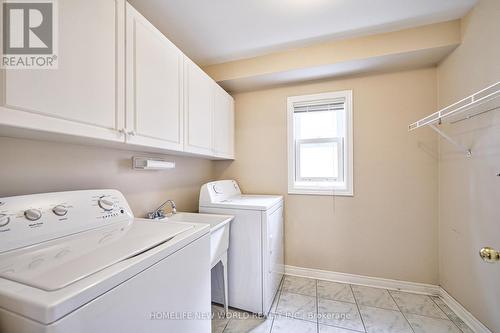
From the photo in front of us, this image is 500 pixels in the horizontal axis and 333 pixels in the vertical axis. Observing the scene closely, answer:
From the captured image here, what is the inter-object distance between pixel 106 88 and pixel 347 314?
7.68 ft

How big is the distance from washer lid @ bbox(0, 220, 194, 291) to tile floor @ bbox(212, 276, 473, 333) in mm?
1167

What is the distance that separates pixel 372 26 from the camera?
1.63 m

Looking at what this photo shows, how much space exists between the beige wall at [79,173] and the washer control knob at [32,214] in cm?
20

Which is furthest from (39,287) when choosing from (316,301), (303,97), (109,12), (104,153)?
(303,97)

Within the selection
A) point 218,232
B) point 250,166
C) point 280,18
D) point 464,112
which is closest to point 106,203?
point 218,232

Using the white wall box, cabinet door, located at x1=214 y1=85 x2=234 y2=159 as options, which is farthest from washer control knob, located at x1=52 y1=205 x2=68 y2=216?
cabinet door, located at x1=214 y1=85 x2=234 y2=159

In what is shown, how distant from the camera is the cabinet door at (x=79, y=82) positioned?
699 millimetres

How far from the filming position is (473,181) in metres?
1.47

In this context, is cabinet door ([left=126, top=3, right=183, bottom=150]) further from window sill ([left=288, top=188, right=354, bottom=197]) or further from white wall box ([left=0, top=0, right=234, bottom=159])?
window sill ([left=288, top=188, right=354, bottom=197])

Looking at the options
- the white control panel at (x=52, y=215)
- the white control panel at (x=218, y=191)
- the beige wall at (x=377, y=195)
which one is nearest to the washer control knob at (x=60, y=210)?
the white control panel at (x=52, y=215)

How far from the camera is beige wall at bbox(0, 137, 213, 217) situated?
0.89 metres

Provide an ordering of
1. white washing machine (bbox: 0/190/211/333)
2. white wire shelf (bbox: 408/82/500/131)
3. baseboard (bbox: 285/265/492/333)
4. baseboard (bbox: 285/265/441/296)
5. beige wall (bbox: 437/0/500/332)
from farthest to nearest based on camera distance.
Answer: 1. baseboard (bbox: 285/265/441/296)
2. baseboard (bbox: 285/265/492/333)
3. beige wall (bbox: 437/0/500/332)
4. white wire shelf (bbox: 408/82/500/131)
5. white washing machine (bbox: 0/190/211/333)

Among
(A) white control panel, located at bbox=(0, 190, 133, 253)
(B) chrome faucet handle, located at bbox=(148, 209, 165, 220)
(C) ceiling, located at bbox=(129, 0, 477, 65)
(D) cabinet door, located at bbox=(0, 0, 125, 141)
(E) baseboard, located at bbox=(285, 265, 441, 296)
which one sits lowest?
(E) baseboard, located at bbox=(285, 265, 441, 296)

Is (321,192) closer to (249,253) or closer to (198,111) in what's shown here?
(249,253)
